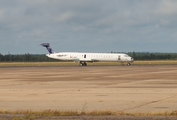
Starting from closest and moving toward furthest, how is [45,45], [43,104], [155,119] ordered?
[155,119], [43,104], [45,45]

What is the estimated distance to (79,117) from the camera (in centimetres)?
1457

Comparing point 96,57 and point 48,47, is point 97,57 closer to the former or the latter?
point 96,57

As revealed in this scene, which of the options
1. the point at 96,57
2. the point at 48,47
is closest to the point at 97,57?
the point at 96,57

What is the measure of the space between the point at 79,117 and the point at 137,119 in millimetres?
2048

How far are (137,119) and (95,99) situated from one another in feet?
23.5

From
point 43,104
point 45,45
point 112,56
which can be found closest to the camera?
point 43,104

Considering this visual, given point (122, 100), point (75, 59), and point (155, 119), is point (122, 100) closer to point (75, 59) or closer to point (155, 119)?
point (155, 119)

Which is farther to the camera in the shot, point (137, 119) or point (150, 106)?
point (150, 106)

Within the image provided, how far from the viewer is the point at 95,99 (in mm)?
20938

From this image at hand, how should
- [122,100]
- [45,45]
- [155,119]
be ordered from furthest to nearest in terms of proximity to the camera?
[45,45], [122,100], [155,119]

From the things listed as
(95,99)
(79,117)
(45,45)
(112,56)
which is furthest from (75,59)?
(79,117)

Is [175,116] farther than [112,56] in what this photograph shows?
No

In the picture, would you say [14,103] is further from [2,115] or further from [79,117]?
[79,117]

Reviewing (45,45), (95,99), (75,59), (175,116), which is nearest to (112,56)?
(75,59)
